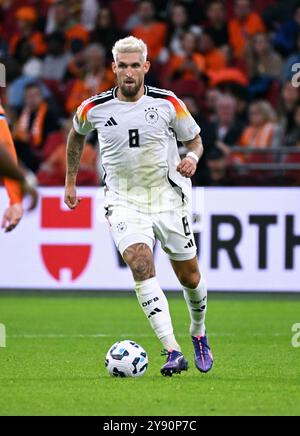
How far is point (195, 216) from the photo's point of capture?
14.9 m

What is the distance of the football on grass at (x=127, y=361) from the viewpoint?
847 centimetres

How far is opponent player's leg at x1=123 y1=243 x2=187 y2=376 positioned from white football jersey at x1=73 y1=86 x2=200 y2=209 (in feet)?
1.57

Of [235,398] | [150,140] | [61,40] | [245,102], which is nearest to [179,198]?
[150,140]

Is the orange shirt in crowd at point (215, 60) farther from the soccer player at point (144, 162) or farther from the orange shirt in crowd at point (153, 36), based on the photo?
the soccer player at point (144, 162)

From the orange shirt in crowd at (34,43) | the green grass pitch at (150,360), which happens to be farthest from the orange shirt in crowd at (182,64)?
the green grass pitch at (150,360)

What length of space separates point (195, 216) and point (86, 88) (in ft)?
15.2

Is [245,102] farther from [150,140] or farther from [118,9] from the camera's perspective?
[150,140]

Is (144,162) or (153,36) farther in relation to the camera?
(153,36)

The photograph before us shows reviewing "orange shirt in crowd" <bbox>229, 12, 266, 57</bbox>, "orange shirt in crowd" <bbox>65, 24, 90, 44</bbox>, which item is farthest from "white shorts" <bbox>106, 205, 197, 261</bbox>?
"orange shirt in crowd" <bbox>65, 24, 90, 44</bbox>

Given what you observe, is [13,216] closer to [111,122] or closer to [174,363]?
[111,122]

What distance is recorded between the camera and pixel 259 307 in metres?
14.4

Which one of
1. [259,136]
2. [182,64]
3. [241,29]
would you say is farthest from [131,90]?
[241,29]

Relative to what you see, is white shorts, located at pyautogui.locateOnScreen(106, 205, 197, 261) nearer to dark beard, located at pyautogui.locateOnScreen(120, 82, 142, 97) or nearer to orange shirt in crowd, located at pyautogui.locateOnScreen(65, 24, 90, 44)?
dark beard, located at pyautogui.locateOnScreen(120, 82, 142, 97)

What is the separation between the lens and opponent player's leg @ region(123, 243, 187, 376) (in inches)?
330
